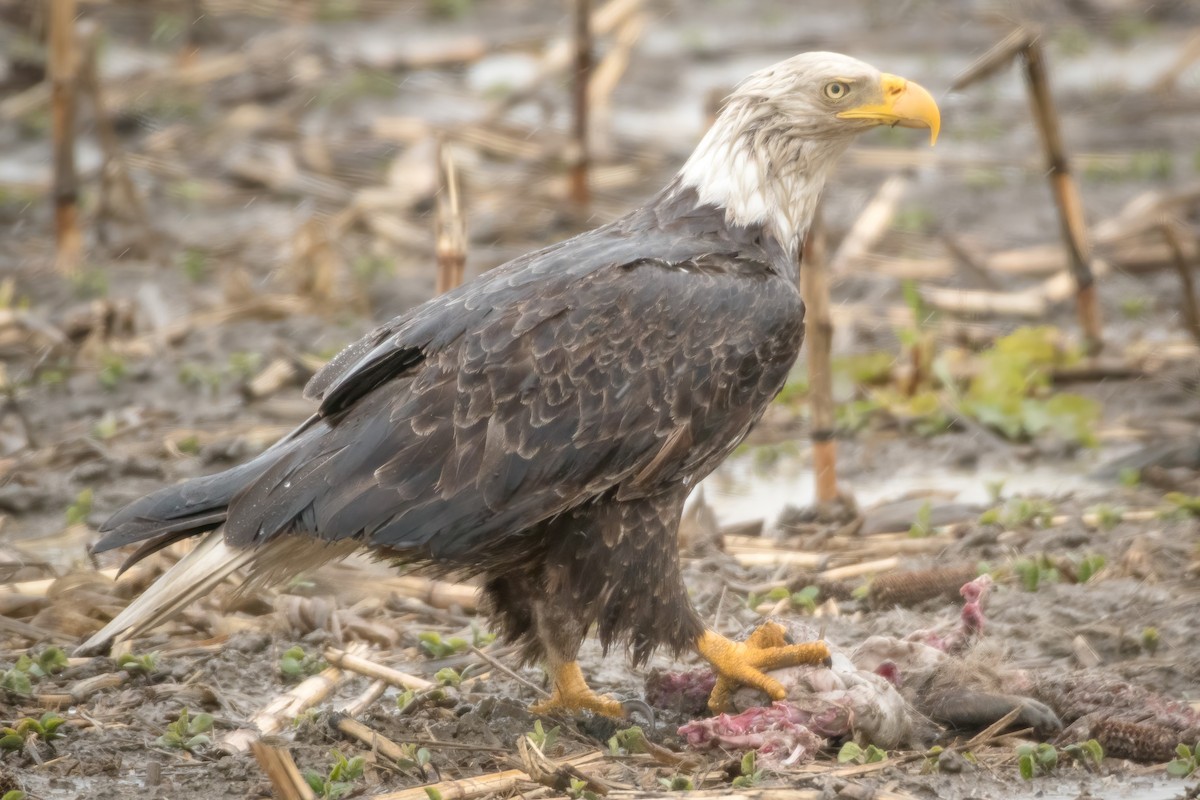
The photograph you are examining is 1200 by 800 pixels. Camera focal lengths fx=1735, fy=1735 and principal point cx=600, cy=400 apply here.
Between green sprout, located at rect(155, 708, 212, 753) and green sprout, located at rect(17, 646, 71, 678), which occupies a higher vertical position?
green sprout, located at rect(17, 646, 71, 678)

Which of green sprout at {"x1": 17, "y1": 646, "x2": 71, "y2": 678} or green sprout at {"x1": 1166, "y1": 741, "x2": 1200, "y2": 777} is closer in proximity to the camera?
green sprout at {"x1": 1166, "y1": 741, "x2": 1200, "y2": 777}

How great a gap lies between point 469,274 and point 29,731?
4627 mm

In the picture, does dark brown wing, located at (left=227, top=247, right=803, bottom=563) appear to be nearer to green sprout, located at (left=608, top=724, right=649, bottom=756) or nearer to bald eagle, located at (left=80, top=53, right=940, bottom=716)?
bald eagle, located at (left=80, top=53, right=940, bottom=716)

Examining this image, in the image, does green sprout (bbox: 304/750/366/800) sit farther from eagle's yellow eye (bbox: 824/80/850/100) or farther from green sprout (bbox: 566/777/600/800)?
eagle's yellow eye (bbox: 824/80/850/100)

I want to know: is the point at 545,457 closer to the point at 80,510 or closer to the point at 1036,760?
the point at 1036,760

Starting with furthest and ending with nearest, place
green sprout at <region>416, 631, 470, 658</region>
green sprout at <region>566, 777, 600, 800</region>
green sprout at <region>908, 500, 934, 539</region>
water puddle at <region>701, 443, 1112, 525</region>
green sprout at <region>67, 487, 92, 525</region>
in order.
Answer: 1. water puddle at <region>701, 443, 1112, 525</region>
2. green sprout at <region>67, 487, 92, 525</region>
3. green sprout at <region>908, 500, 934, 539</region>
4. green sprout at <region>416, 631, 470, 658</region>
5. green sprout at <region>566, 777, 600, 800</region>

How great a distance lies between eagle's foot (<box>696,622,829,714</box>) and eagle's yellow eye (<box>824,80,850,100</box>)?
5.21ft

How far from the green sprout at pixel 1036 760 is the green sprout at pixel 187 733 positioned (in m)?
2.11

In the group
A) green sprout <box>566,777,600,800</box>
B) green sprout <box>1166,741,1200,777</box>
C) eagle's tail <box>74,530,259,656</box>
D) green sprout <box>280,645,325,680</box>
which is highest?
eagle's tail <box>74,530,259,656</box>

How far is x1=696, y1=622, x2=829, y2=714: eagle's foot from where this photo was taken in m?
4.71

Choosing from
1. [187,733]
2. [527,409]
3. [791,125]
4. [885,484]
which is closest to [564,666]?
[527,409]

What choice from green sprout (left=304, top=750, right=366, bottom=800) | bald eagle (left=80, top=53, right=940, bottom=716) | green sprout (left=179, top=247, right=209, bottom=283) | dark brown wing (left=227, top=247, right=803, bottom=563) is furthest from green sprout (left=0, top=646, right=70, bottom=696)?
green sprout (left=179, top=247, right=209, bottom=283)

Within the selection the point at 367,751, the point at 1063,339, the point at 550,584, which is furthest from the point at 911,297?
the point at 367,751

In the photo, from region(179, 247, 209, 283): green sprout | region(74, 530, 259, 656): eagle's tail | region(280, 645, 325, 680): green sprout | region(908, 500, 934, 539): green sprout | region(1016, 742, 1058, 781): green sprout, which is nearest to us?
region(1016, 742, 1058, 781): green sprout
